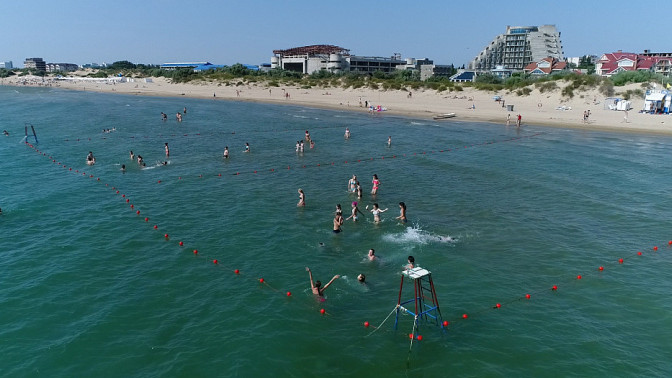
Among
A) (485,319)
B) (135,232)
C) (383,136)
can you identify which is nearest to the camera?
(485,319)

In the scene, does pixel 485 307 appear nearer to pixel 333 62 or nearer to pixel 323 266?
pixel 323 266

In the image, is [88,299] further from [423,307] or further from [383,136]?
[383,136]

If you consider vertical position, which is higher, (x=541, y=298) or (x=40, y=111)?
(x=40, y=111)

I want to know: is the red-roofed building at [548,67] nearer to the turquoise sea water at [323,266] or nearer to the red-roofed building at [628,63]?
the red-roofed building at [628,63]

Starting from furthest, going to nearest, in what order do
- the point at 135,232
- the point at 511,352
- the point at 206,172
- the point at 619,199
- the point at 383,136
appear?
the point at 383,136
the point at 206,172
the point at 619,199
the point at 135,232
the point at 511,352

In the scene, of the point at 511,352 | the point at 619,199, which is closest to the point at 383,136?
the point at 619,199

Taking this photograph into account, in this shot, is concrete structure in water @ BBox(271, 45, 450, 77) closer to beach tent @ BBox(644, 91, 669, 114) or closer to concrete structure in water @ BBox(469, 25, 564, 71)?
concrete structure in water @ BBox(469, 25, 564, 71)
